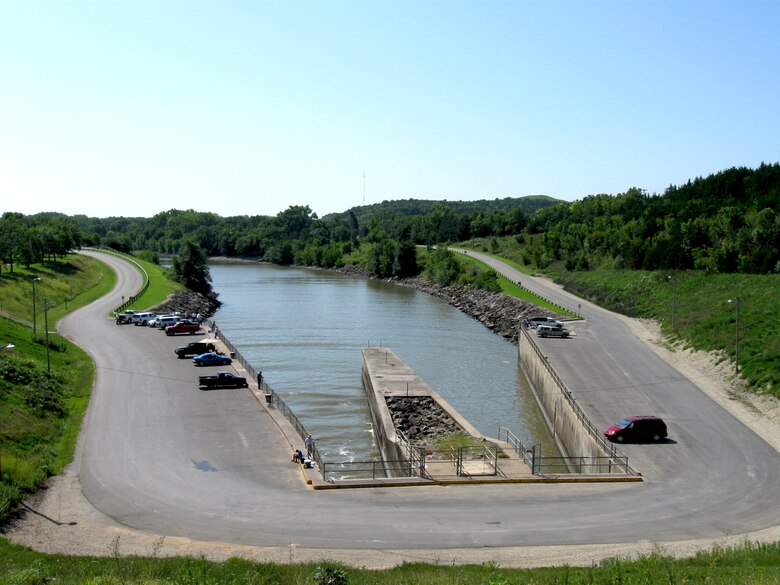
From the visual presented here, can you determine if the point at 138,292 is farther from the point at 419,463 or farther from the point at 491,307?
the point at 419,463

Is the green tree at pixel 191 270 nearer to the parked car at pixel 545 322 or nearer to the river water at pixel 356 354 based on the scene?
the river water at pixel 356 354

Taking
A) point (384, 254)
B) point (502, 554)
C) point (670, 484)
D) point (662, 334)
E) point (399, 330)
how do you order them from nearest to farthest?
point (502, 554), point (670, 484), point (662, 334), point (399, 330), point (384, 254)

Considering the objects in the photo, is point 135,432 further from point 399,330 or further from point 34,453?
point 399,330

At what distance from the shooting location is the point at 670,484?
2500cm

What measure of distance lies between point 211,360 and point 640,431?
82.1 feet

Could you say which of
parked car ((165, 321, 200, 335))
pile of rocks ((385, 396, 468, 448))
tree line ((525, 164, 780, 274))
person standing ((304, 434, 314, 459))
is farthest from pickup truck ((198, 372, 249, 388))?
tree line ((525, 164, 780, 274))

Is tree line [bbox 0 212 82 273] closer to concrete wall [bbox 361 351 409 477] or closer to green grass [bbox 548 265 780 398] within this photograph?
concrete wall [bbox 361 351 409 477]

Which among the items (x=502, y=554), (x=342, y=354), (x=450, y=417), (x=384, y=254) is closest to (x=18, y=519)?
(x=502, y=554)

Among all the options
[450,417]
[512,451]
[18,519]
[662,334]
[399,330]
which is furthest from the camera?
[399,330]

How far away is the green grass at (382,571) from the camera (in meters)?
14.5

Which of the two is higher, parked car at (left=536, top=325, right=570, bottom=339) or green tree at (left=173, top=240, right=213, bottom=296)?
green tree at (left=173, top=240, right=213, bottom=296)

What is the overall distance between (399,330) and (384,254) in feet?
236

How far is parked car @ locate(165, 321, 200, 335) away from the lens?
5562 centimetres

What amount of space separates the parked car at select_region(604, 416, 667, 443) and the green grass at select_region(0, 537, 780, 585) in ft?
38.8
